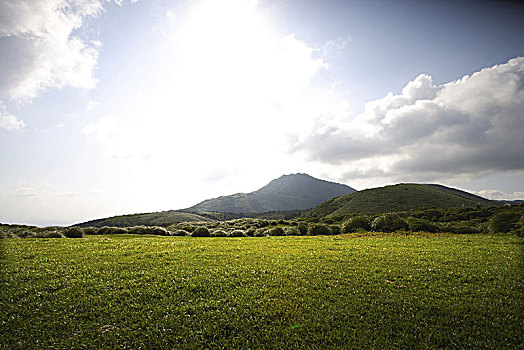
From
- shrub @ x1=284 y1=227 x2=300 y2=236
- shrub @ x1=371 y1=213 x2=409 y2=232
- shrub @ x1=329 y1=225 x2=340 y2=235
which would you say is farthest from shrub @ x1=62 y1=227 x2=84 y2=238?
shrub @ x1=371 y1=213 x2=409 y2=232

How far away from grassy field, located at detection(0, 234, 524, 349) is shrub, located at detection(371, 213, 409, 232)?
79.2ft

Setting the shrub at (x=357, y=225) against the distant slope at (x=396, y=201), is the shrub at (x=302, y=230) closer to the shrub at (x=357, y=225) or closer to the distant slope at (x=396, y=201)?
the shrub at (x=357, y=225)

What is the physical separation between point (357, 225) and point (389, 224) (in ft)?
17.9

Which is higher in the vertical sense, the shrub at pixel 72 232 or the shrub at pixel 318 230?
the shrub at pixel 72 232

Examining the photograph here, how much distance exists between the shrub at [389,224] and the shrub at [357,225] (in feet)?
5.23

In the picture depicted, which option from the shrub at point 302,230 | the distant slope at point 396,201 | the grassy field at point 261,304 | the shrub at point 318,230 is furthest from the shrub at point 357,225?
the distant slope at point 396,201

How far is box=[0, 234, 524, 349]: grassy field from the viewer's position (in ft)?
23.9

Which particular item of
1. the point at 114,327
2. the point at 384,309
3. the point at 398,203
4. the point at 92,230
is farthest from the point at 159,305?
the point at 398,203

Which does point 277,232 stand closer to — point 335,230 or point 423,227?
point 335,230

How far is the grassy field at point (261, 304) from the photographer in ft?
23.9

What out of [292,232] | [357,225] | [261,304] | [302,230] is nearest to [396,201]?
[357,225]

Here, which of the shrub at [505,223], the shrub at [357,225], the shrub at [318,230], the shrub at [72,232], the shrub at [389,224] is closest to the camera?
the shrub at [72,232]

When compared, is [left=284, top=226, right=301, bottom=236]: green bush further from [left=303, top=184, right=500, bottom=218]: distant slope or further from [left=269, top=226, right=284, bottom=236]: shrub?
[left=303, top=184, right=500, bottom=218]: distant slope

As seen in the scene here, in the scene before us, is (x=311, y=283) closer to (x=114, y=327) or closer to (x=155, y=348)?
(x=155, y=348)
